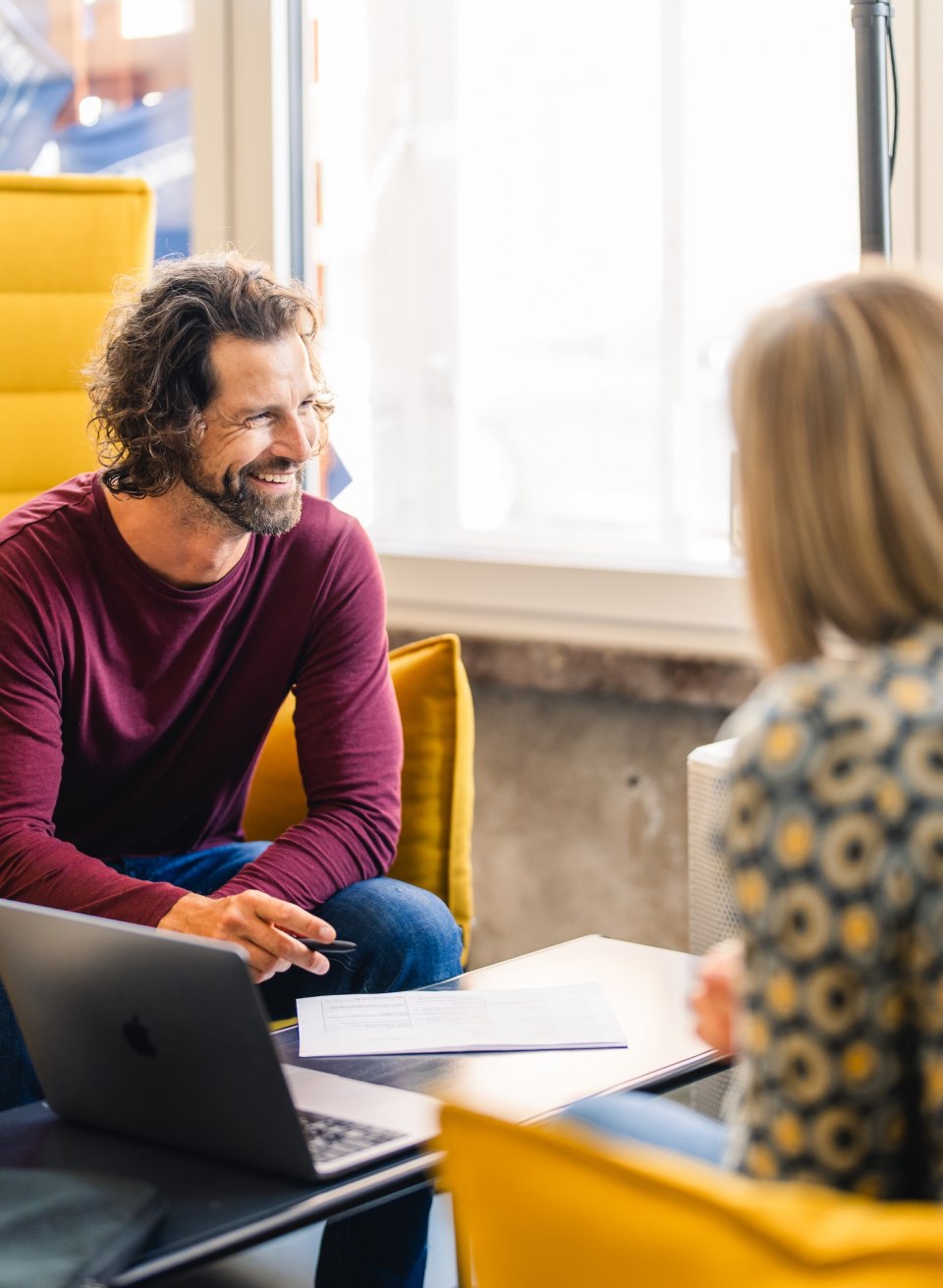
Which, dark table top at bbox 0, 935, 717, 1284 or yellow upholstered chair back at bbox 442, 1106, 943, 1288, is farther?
dark table top at bbox 0, 935, 717, 1284

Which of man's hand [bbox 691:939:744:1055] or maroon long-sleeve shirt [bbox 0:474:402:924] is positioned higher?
maroon long-sleeve shirt [bbox 0:474:402:924]

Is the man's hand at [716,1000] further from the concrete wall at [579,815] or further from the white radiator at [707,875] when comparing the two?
the concrete wall at [579,815]

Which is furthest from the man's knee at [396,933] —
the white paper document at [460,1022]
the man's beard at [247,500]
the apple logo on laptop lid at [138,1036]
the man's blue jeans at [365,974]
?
the apple logo on laptop lid at [138,1036]

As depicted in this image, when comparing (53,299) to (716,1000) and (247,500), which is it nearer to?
(247,500)

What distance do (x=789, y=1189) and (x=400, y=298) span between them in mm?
2139

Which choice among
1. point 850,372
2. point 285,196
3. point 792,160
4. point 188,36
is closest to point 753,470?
point 850,372

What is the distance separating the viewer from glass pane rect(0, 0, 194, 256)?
2.95 metres

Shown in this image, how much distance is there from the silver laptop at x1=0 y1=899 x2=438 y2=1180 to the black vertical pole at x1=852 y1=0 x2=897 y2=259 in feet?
3.46

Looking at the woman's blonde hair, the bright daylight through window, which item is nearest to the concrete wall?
the bright daylight through window

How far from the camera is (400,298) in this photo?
8.86ft

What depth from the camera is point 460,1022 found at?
139 cm


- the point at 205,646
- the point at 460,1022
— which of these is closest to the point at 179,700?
the point at 205,646

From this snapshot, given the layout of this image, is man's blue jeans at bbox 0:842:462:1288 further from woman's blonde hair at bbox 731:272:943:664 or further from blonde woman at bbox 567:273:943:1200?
woman's blonde hair at bbox 731:272:943:664

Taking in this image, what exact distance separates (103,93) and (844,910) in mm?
2672
